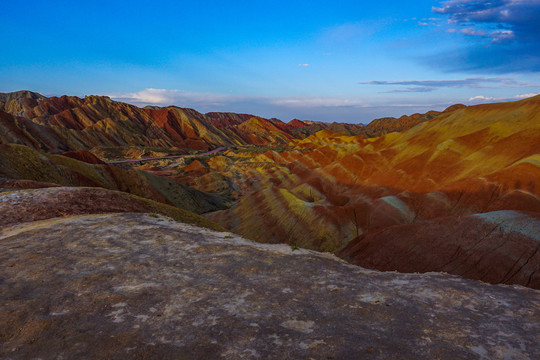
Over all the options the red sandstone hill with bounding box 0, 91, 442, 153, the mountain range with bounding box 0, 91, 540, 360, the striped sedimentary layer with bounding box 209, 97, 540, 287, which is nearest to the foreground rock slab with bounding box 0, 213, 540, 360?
the mountain range with bounding box 0, 91, 540, 360

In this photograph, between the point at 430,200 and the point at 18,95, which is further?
the point at 18,95

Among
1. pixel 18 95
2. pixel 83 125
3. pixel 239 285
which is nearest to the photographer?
pixel 239 285

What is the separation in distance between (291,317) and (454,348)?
3.54 m

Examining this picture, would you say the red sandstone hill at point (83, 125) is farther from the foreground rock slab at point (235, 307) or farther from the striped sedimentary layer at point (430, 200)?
the foreground rock slab at point (235, 307)

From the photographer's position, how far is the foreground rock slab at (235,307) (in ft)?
20.4

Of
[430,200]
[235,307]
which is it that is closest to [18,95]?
[430,200]

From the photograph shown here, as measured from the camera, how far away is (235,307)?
7.97m

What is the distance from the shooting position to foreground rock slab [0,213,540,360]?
20.4ft

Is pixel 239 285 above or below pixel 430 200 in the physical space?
above

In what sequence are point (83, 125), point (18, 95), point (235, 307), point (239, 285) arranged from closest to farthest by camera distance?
1. point (235, 307)
2. point (239, 285)
3. point (83, 125)
4. point (18, 95)

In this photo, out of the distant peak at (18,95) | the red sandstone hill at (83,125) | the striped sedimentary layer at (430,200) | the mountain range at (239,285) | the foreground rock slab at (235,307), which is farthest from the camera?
the distant peak at (18,95)

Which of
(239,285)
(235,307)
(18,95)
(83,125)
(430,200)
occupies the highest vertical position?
(18,95)

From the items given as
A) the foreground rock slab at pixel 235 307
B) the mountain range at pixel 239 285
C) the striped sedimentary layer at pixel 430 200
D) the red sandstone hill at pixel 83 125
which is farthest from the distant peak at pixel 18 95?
the foreground rock slab at pixel 235 307

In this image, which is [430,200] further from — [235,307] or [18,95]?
[18,95]
